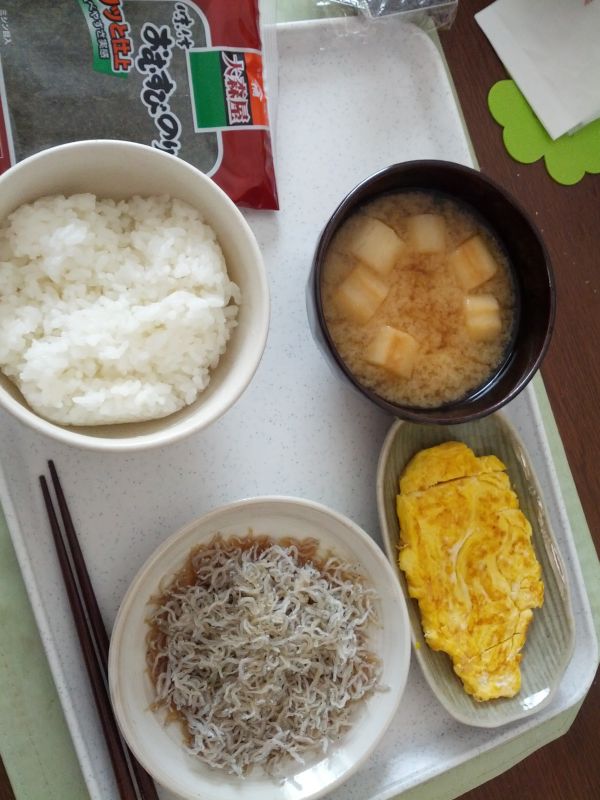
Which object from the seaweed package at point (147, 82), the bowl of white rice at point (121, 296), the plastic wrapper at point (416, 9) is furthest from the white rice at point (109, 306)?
the plastic wrapper at point (416, 9)

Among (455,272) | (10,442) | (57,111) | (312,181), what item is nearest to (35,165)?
(57,111)

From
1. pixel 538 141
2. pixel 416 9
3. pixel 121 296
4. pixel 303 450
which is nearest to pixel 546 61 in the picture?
pixel 538 141

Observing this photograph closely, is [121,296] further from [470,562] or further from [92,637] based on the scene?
[470,562]

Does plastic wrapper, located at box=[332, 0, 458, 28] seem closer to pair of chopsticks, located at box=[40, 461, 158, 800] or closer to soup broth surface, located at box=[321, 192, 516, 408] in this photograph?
soup broth surface, located at box=[321, 192, 516, 408]

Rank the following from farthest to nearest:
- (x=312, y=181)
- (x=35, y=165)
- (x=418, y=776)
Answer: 1. (x=312, y=181)
2. (x=418, y=776)
3. (x=35, y=165)

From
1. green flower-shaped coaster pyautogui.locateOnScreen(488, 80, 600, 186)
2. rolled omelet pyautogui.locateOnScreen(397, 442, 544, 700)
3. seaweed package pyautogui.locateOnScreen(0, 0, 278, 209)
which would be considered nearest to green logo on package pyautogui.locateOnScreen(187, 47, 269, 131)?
seaweed package pyautogui.locateOnScreen(0, 0, 278, 209)

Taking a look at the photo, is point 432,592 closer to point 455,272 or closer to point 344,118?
point 455,272

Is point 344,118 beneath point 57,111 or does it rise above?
beneath
